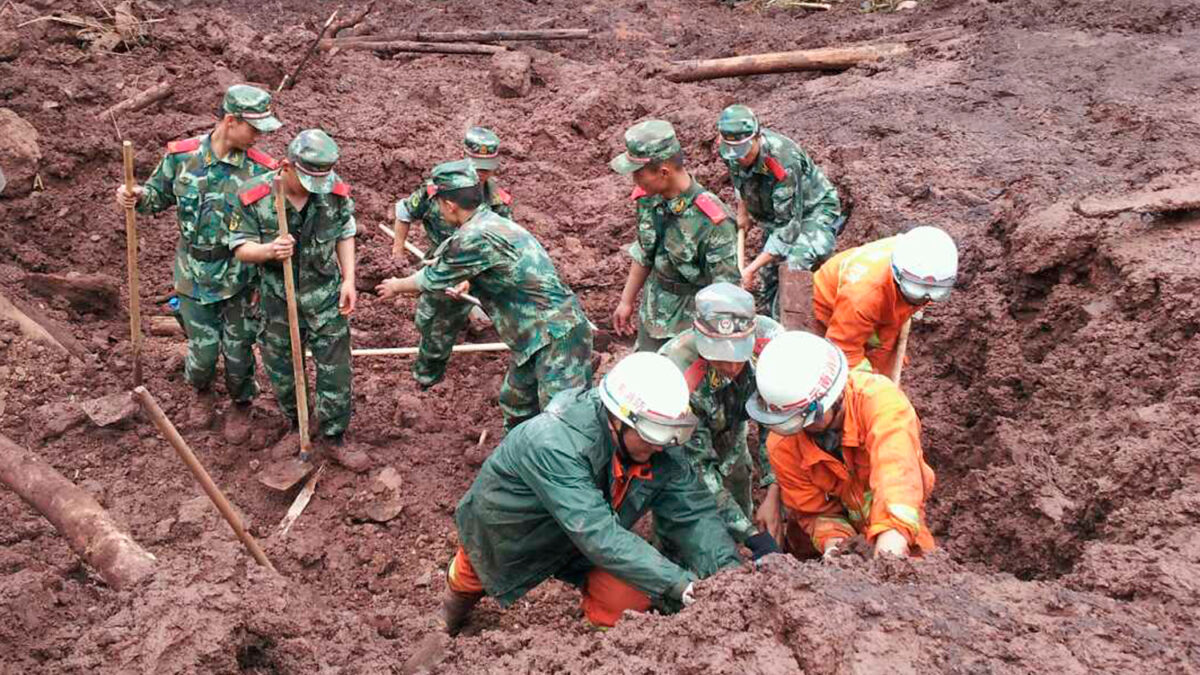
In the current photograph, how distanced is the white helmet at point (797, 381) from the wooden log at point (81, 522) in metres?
2.25

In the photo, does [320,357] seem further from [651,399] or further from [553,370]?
[651,399]

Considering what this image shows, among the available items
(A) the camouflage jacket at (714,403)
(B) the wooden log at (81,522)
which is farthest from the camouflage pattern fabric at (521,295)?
(B) the wooden log at (81,522)

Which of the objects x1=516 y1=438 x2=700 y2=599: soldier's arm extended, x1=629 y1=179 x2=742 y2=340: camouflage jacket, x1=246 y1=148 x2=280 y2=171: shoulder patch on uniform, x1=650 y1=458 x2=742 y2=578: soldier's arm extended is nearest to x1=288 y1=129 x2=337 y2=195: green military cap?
x1=246 y1=148 x2=280 y2=171: shoulder patch on uniform

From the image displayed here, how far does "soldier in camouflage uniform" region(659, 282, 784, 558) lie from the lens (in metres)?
4.08

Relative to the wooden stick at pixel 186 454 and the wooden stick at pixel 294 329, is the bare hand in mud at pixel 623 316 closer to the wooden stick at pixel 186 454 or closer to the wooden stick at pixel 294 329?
the wooden stick at pixel 294 329

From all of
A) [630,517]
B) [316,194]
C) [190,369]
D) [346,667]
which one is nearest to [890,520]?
[630,517]

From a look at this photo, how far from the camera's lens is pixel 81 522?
3607 mm

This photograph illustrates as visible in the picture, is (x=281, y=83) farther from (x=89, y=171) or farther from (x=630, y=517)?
(x=630, y=517)

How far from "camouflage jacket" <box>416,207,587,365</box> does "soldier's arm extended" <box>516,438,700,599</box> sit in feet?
5.39

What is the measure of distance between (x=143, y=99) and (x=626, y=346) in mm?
5665

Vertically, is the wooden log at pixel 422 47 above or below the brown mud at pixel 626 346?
below

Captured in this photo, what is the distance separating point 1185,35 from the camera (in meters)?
10.1

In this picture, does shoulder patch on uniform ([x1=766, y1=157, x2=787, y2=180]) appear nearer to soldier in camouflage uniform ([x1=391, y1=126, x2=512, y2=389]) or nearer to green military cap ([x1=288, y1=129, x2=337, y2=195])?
soldier in camouflage uniform ([x1=391, y1=126, x2=512, y2=389])

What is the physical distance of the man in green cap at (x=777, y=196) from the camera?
5828 millimetres
